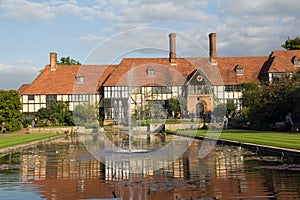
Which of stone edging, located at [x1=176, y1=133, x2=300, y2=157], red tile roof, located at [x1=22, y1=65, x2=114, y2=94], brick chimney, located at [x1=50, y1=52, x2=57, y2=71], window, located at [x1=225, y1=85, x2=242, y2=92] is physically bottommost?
stone edging, located at [x1=176, y1=133, x2=300, y2=157]

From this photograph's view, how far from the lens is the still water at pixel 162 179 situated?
9062 millimetres

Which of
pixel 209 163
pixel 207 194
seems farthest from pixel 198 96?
pixel 207 194

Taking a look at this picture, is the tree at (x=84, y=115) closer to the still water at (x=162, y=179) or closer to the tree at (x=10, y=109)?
the tree at (x=10, y=109)

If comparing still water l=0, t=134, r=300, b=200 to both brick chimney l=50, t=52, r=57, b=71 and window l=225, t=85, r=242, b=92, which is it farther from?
brick chimney l=50, t=52, r=57, b=71

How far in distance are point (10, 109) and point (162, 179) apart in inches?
1321

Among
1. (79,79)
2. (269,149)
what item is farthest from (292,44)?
(269,149)

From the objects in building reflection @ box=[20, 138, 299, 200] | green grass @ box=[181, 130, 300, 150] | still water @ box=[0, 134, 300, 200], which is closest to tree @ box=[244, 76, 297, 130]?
green grass @ box=[181, 130, 300, 150]

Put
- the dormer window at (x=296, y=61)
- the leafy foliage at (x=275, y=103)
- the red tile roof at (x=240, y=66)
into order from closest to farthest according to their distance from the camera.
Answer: the leafy foliage at (x=275, y=103) → the dormer window at (x=296, y=61) → the red tile roof at (x=240, y=66)

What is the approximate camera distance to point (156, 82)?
198 ft

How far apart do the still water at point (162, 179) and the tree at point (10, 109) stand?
26539 millimetres

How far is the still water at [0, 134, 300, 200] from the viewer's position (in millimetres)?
9062

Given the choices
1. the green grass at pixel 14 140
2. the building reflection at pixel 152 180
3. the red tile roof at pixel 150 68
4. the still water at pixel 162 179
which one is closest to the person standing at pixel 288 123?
the still water at pixel 162 179

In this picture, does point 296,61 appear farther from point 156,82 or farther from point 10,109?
point 10,109

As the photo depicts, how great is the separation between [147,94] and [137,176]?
48260 mm
